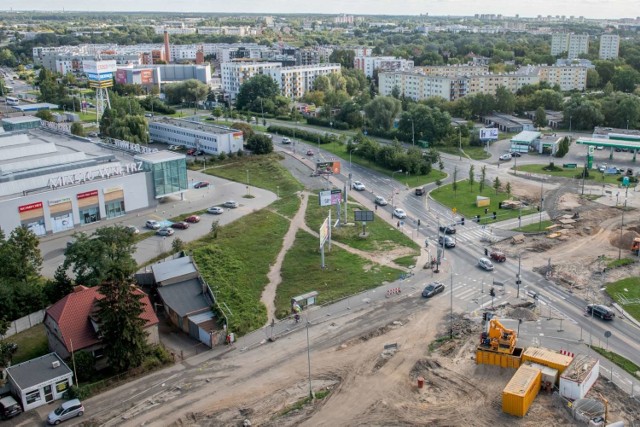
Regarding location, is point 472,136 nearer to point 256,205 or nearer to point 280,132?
point 280,132

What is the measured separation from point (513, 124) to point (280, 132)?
3403 centimetres

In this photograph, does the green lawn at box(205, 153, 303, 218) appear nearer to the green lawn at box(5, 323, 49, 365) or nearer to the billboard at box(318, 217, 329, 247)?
the billboard at box(318, 217, 329, 247)

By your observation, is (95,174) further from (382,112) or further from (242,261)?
(382,112)

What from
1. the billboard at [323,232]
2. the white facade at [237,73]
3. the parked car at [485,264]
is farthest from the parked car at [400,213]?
the white facade at [237,73]

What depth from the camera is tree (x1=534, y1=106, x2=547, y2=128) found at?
3580 inches

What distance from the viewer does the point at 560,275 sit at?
137 feet

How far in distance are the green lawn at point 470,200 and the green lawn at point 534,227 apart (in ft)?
8.25

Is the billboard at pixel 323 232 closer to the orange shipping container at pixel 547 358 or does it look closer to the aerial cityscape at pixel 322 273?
the aerial cityscape at pixel 322 273

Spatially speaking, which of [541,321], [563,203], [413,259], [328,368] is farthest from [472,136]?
[328,368]

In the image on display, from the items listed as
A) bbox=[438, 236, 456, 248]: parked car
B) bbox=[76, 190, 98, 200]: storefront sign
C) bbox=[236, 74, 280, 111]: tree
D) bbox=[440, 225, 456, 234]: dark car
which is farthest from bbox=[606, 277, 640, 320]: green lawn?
bbox=[236, 74, 280, 111]: tree

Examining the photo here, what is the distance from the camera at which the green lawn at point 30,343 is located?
110ft

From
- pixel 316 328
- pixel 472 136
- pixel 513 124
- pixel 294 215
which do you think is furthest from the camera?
pixel 513 124

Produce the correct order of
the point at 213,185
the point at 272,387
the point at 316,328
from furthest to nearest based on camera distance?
the point at 213,185
the point at 316,328
the point at 272,387

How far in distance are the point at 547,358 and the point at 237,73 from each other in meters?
106
